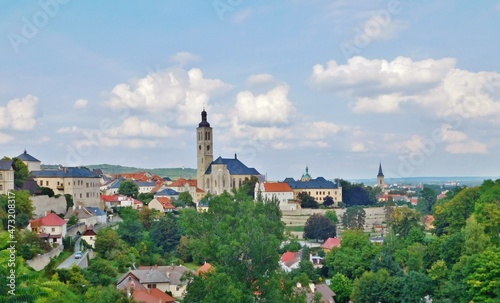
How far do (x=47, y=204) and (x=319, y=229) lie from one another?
1179 inches

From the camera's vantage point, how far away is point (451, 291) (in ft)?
99.6

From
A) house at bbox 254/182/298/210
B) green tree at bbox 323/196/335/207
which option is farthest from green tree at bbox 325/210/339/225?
green tree at bbox 323/196/335/207

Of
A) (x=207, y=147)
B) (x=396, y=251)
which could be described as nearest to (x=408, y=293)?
(x=396, y=251)

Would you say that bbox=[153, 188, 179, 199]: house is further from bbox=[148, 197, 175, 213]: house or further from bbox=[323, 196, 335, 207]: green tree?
bbox=[323, 196, 335, 207]: green tree

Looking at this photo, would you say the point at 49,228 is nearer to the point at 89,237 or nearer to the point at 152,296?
the point at 89,237

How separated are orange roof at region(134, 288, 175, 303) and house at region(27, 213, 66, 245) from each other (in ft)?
32.6

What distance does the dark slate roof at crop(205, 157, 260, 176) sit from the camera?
9800 cm

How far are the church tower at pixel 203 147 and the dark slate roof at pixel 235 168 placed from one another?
1746 millimetres

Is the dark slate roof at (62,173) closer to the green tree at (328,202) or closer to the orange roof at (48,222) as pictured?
the orange roof at (48,222)

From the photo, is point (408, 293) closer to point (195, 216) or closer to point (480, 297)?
point (480, 297)

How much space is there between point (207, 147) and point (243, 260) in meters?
81.3

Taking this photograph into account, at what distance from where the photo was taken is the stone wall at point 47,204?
47156 millimetres

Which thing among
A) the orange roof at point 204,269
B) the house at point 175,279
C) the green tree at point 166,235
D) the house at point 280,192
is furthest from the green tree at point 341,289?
the house at point 280,192

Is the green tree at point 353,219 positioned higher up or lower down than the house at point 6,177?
lower down
